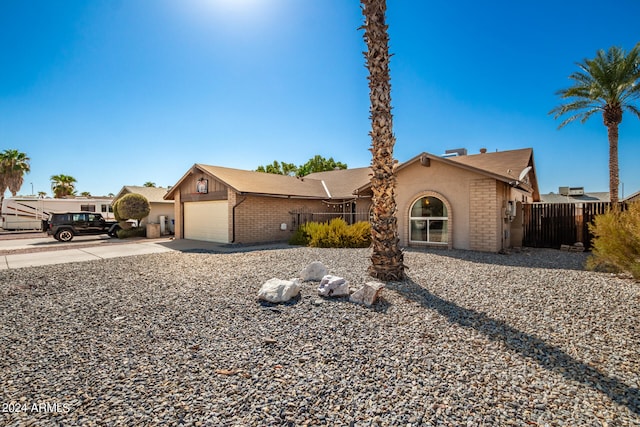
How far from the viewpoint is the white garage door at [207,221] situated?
15.4 metres

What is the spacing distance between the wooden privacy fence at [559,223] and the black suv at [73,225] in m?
26.1

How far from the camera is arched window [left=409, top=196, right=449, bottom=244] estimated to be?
12.1 meters

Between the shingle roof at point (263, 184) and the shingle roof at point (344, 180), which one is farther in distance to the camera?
the shingle roof at point (344, 180)

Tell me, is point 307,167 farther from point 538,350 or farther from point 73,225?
point 538,350

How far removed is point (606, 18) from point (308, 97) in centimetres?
1161

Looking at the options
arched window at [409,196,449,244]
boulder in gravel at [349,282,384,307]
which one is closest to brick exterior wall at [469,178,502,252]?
arched window at [409,196,449,244]

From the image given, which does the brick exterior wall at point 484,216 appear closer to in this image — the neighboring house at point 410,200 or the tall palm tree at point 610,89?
the neighboring house at point 410,200

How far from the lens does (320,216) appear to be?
1875 cm

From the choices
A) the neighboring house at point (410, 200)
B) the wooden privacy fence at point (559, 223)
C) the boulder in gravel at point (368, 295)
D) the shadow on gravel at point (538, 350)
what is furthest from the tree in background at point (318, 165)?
the shadow on gravel at point (538, 350)

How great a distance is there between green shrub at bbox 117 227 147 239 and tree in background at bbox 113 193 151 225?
0.86 m

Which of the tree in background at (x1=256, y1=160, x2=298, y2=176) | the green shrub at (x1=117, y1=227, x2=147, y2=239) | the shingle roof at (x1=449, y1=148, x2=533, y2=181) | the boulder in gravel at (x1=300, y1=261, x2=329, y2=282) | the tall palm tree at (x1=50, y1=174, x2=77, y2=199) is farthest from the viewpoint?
the tree in background at (x1=256, y1=160, x2=298, y2=176)

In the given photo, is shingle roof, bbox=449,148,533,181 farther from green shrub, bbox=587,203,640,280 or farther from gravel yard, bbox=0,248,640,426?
gravel yard, bbox=0,248,640,426

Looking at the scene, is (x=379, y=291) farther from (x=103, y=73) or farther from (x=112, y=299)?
(x=103, y=73)

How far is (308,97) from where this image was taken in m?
14.1
